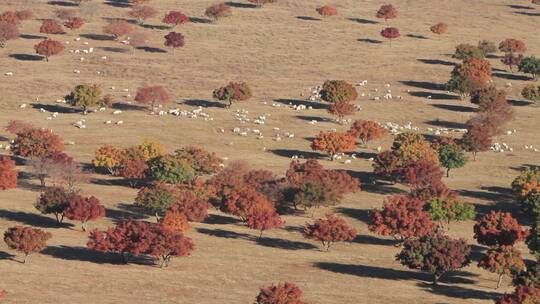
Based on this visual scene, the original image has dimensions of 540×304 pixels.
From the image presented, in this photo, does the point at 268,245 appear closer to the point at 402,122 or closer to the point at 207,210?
the point at 207,210

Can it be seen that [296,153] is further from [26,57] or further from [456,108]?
[26,57]

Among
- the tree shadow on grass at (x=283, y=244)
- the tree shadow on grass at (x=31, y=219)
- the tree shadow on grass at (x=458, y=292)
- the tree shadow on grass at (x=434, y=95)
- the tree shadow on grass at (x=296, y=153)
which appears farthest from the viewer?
the tree shadow on grass at (x=434, y=95)

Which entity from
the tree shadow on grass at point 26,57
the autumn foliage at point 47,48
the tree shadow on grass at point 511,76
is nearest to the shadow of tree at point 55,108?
the autumn foliage at point 47,48

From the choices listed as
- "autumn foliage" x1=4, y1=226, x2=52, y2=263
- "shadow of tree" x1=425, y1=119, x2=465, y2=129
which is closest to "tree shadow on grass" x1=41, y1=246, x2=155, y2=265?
"autumn foliage" x1=4, y1=226, x2=52, y2=263

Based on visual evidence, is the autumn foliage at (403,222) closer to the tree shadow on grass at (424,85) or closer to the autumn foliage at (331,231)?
the autumn foliage at (331,231)

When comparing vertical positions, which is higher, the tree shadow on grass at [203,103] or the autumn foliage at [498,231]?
the tree shadow on grass at [203,103]

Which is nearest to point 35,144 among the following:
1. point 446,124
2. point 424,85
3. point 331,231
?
point 331,231

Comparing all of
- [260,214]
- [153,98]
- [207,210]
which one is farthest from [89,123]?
[260,214]
